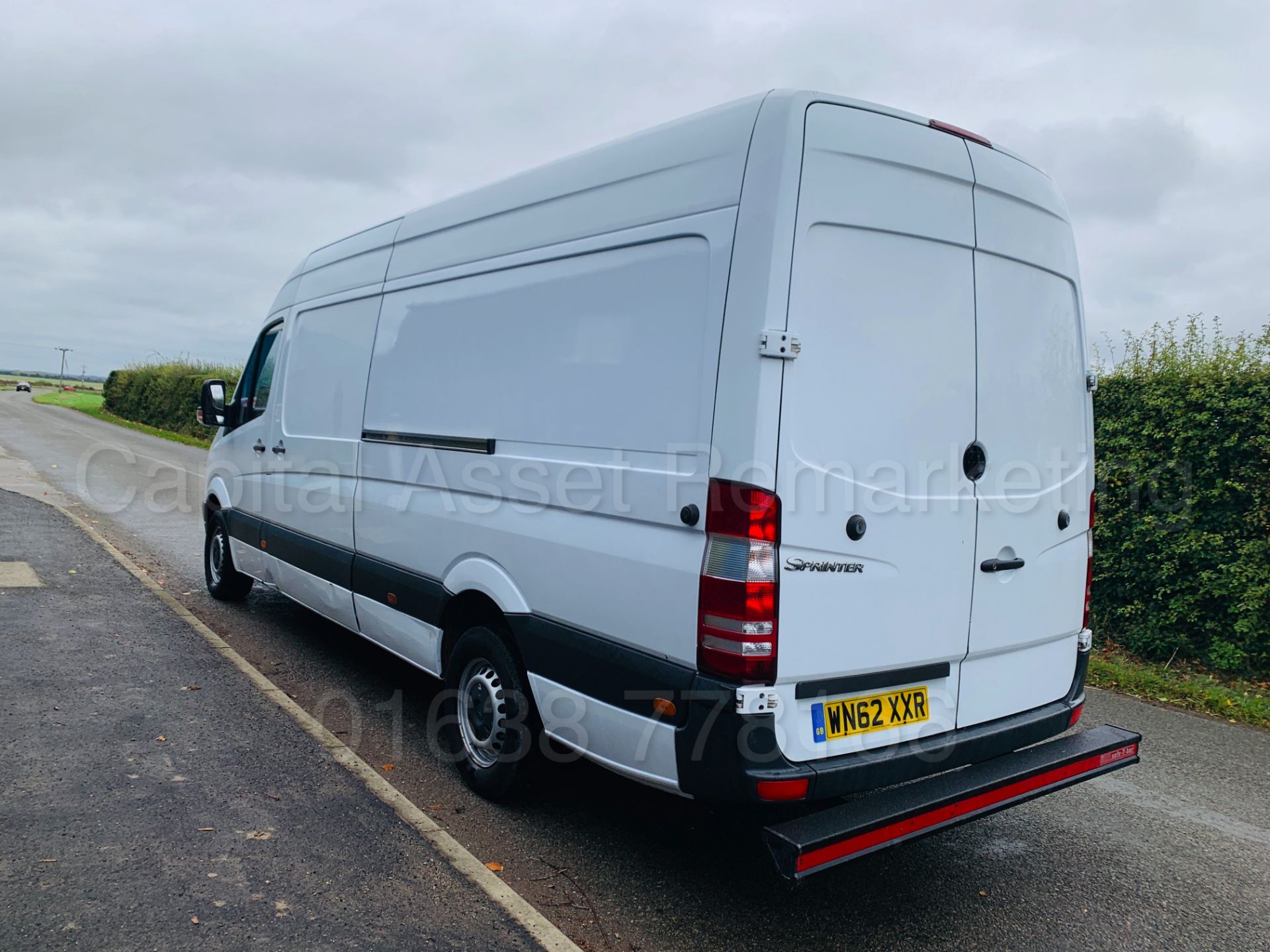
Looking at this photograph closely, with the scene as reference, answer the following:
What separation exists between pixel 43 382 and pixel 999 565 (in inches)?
5268

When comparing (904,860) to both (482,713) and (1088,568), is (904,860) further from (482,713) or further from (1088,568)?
(482,713)

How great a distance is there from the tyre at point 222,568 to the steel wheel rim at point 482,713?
398 cm

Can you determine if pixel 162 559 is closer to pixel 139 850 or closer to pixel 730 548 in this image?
pixel 139 850

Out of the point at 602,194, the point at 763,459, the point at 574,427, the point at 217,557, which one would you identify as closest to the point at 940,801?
the point at 763,459

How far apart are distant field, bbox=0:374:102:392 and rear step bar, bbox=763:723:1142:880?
368 feet

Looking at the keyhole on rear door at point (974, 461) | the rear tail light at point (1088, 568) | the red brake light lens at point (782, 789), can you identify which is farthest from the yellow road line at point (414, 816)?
the rear tail light at point (1088, 568)

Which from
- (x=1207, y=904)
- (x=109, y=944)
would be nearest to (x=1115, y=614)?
(x=1207, y=904)

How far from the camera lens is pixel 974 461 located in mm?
3484

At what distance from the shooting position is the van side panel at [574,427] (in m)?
3.14

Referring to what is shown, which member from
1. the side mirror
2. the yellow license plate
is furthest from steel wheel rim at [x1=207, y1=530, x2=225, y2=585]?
the yellow license plate

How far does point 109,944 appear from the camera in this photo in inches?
113

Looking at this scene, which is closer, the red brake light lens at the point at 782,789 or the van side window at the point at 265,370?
the red brake light lens at the point at 782,789

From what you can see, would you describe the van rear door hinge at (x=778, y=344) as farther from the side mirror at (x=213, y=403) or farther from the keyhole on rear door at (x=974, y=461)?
the side mirror at (x=213, y=403)

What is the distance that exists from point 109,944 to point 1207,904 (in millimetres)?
3820
